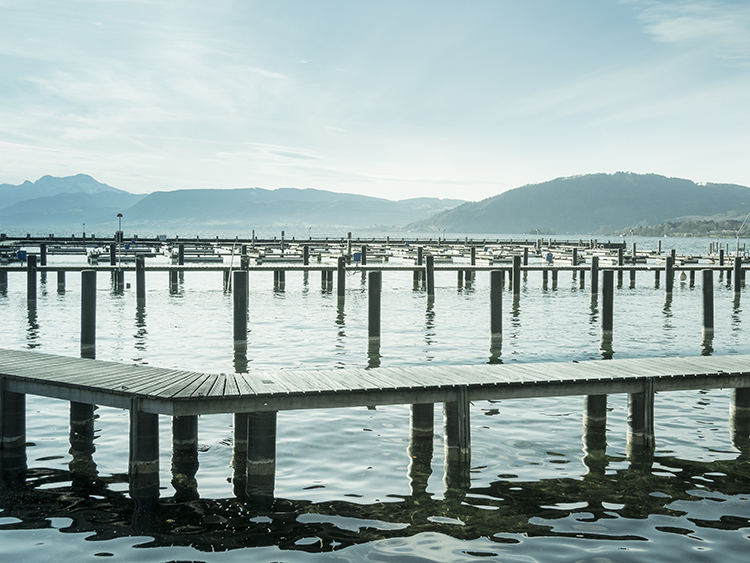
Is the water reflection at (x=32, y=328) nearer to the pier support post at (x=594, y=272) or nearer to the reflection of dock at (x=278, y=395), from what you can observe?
the reflection of dock at (x=278, y=395)

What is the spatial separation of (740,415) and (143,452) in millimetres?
9937

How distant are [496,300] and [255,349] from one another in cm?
731

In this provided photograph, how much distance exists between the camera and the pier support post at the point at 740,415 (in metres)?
11.7

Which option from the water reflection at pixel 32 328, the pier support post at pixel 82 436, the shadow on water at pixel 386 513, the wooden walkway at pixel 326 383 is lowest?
the shadow on water at pixel 386 513

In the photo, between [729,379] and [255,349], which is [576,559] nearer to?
[729,379]

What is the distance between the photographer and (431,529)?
8102mm

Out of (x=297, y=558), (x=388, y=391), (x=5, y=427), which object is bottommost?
(x=297, y=558)

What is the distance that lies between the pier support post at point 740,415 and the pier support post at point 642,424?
2.01 m

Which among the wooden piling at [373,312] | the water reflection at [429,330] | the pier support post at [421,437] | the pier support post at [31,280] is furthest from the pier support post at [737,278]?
the pier support post at [31,280]

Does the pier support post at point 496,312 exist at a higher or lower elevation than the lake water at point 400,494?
higher

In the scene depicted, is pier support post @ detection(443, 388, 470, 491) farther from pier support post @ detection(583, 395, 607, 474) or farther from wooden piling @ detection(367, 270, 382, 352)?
wooden piling @ detection(367, 270, 382, 352)

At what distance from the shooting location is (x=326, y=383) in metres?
10.1

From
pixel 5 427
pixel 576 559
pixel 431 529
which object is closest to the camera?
pixel 576 559

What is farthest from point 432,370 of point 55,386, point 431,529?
point 55,386
